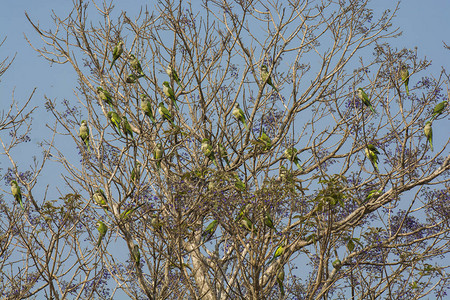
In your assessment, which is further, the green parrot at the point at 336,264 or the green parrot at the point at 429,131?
the green parrot at the point at 429,131

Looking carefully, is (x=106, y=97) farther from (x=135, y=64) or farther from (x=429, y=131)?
(x=429, y=131)

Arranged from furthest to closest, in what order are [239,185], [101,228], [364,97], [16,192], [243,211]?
[364,97] → [16,192] → [101,228] → [239,185] → [243,211]

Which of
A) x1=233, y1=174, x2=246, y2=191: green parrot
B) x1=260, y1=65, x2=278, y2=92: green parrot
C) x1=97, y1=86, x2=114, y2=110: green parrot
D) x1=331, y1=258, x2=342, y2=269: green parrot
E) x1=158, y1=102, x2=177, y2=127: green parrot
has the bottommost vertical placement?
x1=331, y1=258, x2=342, y2=269: green parrot

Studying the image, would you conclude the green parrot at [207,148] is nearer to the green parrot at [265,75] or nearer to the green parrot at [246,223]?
the green parrot at [246,223]

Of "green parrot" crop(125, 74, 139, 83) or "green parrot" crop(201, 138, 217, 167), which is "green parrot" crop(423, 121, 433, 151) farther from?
"green parrot" crop(125, 74, 139, 83)

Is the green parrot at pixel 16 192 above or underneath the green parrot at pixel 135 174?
above

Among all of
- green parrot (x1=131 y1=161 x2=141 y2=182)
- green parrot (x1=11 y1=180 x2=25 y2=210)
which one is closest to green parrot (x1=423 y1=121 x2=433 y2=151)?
green parrot (x1=131 y1=161 x2=141 y2=182)

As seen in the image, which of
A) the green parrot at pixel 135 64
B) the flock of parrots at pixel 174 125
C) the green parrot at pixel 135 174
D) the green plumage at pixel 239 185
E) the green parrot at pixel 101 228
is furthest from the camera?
the green parrot at pixel 135 64

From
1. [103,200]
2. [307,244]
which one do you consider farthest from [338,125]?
[103,200]

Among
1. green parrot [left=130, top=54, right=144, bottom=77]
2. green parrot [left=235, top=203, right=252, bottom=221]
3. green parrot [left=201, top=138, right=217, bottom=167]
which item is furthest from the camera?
green parrot [left=130, top=54, right=144, bottom=77]

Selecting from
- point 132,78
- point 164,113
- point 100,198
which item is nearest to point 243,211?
point 164,113

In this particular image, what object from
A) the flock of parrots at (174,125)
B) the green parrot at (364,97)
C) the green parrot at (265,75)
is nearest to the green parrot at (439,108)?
the flock of parrots at (174,125)

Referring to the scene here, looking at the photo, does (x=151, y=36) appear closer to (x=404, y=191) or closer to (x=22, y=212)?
(x=22, y=212)

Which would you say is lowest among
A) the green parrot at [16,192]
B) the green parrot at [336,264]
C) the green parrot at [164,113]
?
the green parrot at [336,264]
